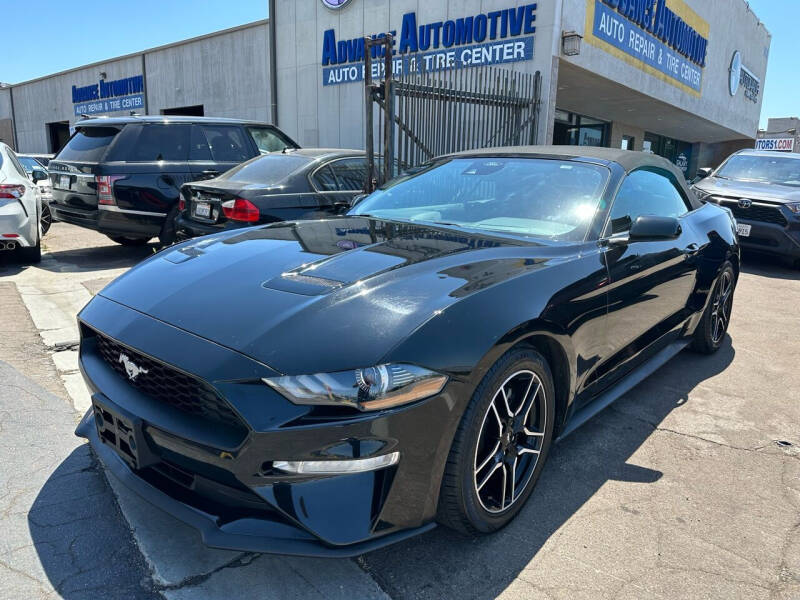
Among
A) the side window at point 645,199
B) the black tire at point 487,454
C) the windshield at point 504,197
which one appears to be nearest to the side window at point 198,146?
the windshield at point 504,197

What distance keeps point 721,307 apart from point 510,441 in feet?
10.4

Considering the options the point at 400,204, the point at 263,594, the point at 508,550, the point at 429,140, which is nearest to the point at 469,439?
the point at 508,550

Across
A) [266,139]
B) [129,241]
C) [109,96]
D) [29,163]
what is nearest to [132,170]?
[129,241]

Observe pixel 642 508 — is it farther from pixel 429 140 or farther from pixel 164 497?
pixel 429 140

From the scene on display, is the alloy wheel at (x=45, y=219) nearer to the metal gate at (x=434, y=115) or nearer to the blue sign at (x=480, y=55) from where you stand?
the metal gate at (x=434, y=115)

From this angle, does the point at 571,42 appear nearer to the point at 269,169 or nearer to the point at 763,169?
the point at 763,169

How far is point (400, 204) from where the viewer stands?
356cm

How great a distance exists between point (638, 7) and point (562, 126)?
4.31 metres

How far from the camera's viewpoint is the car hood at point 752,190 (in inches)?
327

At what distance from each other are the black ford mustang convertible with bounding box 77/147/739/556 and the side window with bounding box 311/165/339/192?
10.3 ft

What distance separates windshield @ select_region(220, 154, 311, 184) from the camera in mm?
6035

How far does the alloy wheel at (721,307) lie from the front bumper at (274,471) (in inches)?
134

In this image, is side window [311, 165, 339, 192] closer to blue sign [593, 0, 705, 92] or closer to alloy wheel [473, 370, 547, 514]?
alloy wheel [473, 370, 547, 514]

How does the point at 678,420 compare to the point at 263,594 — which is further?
the point at 678,420
